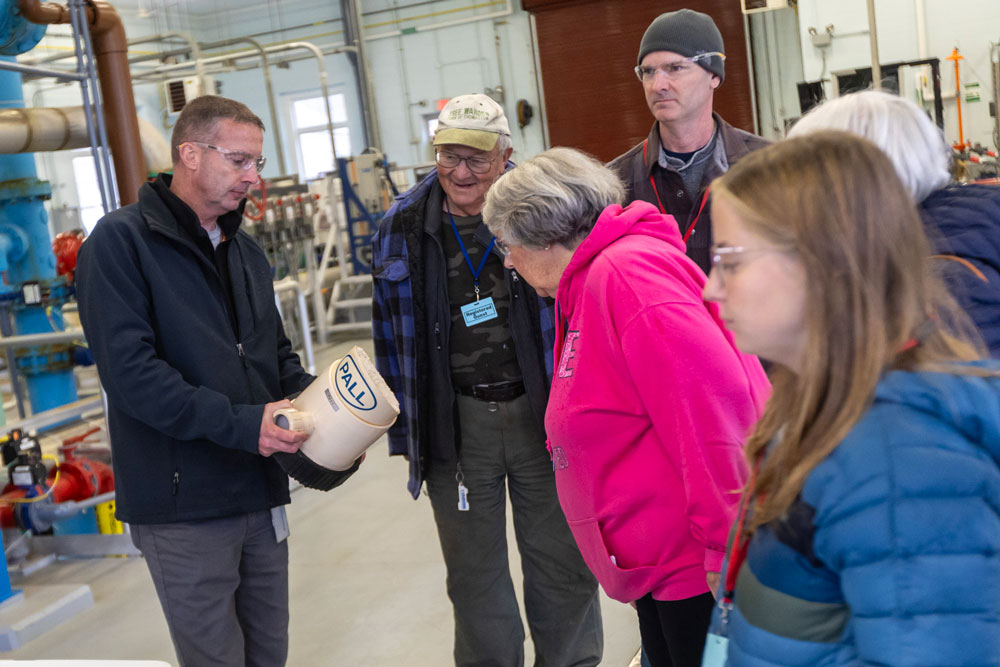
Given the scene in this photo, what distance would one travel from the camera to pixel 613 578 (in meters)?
1.51

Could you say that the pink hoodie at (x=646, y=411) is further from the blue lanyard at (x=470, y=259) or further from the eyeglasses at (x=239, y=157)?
the eyeglasses at (x=239, y=157)

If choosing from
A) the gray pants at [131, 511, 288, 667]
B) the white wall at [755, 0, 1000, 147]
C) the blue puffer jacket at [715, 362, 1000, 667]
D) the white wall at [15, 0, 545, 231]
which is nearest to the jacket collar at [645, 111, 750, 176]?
the gray pants at [131, 511, 288, 667]

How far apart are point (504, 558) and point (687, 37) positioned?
141 cm

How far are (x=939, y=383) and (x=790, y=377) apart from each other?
0.16 meters

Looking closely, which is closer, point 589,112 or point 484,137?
point 484,137

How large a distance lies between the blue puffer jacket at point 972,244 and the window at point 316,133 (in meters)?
12.5

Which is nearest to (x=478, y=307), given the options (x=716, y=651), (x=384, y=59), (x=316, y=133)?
(x=716, y=651)

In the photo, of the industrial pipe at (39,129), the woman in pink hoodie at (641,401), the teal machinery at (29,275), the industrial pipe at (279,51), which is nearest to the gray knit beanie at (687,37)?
the woman in pink hoodie at (641,401)

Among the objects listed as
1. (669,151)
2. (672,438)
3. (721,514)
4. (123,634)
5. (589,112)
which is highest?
(589,112)

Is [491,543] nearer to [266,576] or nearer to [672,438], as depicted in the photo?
[266,576]

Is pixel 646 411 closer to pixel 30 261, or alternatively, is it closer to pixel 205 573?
pixel 205 573

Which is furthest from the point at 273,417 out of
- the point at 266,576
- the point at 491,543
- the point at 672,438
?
the point at 672,438

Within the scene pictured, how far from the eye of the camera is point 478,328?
223 centimetres

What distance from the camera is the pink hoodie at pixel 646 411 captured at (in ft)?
4.45
